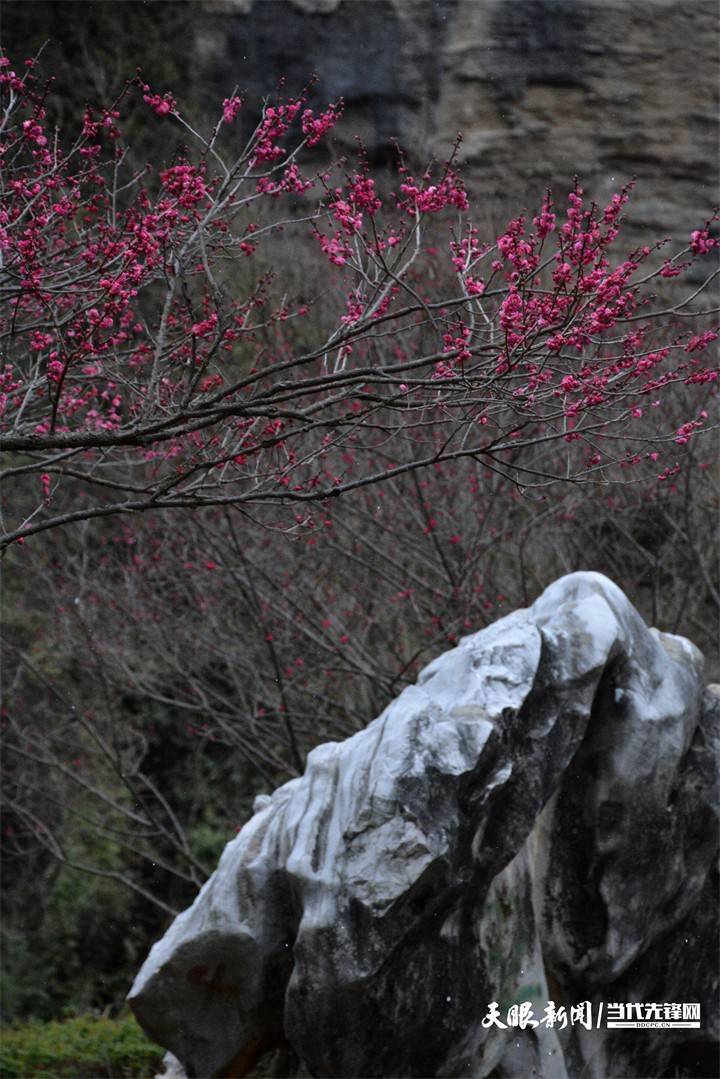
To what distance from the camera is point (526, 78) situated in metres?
17.1

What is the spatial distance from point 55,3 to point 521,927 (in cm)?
1221

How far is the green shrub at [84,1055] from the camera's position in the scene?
745cm

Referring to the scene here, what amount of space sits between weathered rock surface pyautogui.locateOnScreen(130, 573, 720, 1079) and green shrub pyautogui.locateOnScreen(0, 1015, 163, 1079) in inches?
89.0

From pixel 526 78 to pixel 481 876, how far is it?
13.9 m

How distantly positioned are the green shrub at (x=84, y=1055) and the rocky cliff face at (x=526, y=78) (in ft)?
36.1

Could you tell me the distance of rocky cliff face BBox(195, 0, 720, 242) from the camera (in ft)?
53.7

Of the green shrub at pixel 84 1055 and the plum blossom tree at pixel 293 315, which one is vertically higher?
the plum blossom tree at pixel 293 315

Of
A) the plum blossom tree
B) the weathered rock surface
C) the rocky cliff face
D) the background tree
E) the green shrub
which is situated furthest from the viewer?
the rocky cliff face

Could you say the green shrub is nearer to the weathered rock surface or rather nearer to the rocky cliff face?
the weathered rock surface

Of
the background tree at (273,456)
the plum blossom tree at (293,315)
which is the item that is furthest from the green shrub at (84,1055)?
the plum blossom tree at (293,315)

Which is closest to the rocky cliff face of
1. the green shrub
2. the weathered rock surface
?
the green shrub

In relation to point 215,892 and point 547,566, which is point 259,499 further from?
point 547,566

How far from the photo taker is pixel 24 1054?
7.77 metres

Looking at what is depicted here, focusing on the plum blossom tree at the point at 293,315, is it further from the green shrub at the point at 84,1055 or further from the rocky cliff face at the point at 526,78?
the rocky cliff face at the point at 526,78
